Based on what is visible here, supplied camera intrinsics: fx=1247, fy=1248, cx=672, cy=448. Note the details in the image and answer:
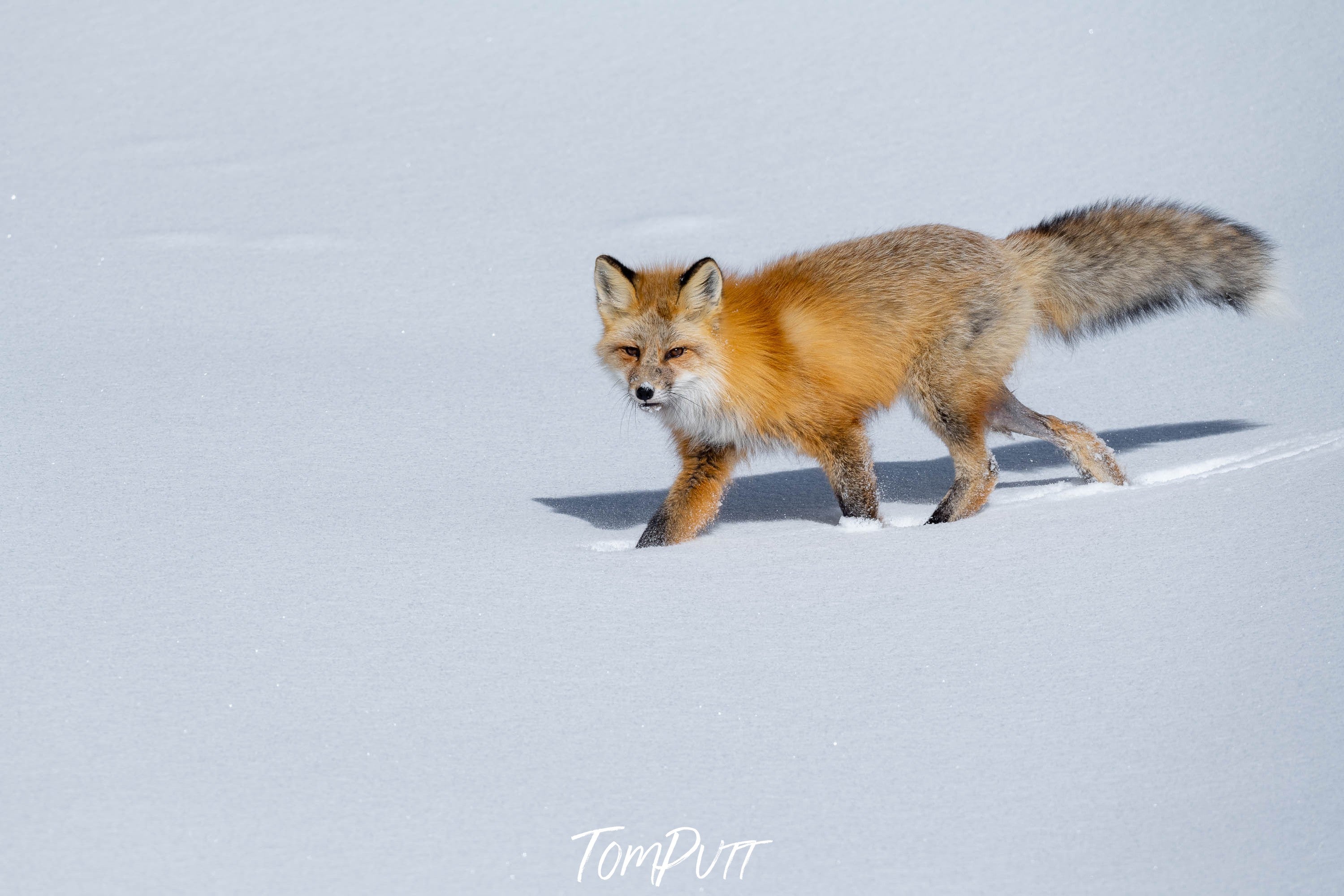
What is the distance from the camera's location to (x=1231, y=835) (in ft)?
7.83

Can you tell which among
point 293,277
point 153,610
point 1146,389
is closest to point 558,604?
point 153,610

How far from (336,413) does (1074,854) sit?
14.2 ft

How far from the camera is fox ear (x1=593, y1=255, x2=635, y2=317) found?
4449 mm

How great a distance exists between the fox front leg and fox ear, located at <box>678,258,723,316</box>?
53cm

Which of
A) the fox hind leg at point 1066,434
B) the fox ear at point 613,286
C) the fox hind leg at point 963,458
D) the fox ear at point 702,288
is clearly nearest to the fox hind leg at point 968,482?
the fox hind leg at point 963,458

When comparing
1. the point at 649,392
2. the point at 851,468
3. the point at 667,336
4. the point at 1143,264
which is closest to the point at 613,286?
the point at 667,336

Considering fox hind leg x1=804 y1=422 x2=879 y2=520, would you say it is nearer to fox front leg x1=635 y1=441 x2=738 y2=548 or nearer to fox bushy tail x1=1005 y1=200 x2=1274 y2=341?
fox front leg x1=635 y1=441 x2=738 y2=548

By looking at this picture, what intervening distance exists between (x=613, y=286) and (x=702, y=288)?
349mm

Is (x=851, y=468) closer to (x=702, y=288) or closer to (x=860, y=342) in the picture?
(x=860, y=342)

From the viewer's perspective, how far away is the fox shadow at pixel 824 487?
16.1ft

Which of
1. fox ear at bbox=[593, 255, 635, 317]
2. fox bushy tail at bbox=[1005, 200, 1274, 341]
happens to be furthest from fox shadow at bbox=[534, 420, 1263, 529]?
fox ear at bbox=[593, 255, 635, 317]

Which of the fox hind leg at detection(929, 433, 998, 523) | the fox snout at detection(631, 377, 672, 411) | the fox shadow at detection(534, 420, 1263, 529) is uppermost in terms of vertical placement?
the fox snout at detection(631, 377, 672, 411)

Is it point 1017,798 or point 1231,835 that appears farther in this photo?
point 1017,798

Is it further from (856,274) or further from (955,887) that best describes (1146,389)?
(955,887)
